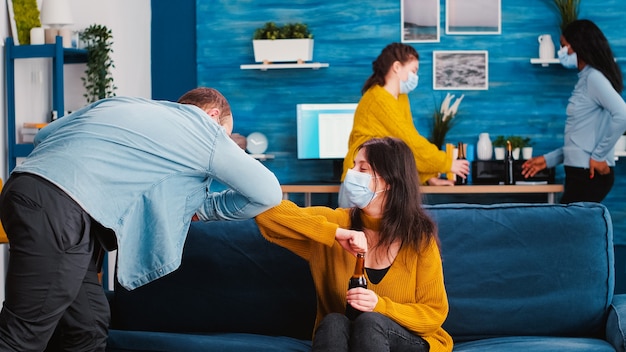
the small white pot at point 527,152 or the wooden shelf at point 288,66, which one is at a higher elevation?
the wooden shelf at point 288,66

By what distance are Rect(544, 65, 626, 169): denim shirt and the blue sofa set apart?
1.80 metres

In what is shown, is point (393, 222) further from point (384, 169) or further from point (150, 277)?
point (150, 277)

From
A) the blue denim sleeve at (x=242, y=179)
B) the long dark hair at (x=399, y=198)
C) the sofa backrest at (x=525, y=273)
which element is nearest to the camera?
the blue denim sleeve at (x=242, y=179)

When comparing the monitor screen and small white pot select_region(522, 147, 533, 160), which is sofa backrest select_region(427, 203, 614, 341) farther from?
the monitor screen

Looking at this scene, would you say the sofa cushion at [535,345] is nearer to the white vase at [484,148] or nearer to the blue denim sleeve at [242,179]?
the blue denim sleeve at [242,179]

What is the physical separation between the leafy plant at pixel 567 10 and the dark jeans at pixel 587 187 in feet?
4.71

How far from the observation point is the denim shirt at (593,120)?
15.0 feet

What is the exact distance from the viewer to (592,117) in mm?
4730

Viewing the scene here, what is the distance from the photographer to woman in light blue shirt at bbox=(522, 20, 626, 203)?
15.1ft

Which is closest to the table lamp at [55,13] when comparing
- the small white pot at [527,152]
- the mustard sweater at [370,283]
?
the mustard sweater at [370,283]

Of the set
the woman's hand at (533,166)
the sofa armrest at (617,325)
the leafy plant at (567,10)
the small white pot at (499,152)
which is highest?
the leafy plant at (567,10)

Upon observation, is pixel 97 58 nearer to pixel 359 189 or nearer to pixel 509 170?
pixel 509 170

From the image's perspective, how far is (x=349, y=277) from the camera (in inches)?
104

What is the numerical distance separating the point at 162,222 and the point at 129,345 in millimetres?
630
